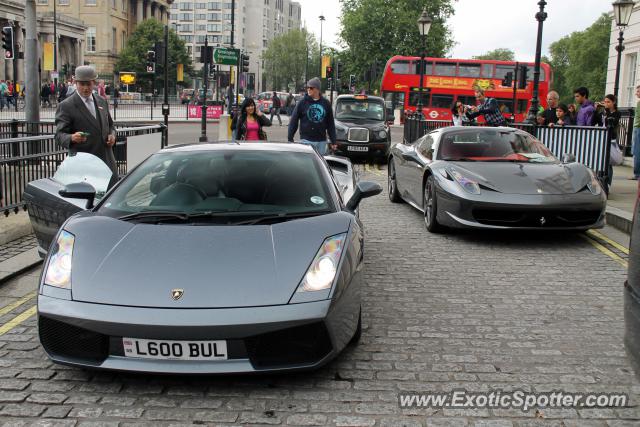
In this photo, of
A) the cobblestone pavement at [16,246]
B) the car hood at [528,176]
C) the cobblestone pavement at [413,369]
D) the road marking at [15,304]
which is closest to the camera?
the cobblestone pavement at [413,369]

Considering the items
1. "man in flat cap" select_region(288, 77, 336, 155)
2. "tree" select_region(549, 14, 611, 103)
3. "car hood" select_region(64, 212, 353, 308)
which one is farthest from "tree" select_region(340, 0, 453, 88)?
"car hood" select_region(64, 212, 353, 308)

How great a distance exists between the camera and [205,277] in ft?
12.1

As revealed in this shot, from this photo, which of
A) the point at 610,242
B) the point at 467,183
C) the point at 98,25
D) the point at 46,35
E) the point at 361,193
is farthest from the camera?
the point at 98,25

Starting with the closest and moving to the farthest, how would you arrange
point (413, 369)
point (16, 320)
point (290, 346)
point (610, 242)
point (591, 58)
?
point (290, 346)
point (413, 369)
point (16, 320)
point (610, 242)
point (591, 58)

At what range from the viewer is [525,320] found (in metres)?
5.13

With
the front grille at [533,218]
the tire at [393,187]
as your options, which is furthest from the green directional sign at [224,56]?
the front grille at [533,218]

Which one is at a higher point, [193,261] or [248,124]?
[248,124]

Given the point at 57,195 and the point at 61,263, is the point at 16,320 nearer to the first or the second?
the point at 57,195

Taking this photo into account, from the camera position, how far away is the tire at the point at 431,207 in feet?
28.1

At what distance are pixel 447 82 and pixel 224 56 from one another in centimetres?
2118

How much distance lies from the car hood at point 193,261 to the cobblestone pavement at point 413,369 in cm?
51

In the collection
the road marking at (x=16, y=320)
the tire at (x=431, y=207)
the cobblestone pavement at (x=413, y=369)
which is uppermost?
the tire at (x=431, y=207)

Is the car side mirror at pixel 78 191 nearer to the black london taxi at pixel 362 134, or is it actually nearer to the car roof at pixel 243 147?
the car roof at pixel 243 147

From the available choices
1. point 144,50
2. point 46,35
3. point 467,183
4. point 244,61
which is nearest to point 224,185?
point 467,183
